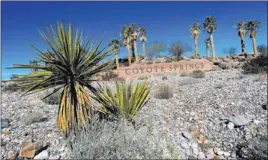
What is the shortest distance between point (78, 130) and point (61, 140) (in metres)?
0.97

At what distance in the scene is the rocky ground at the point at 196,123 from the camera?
7.22 metres

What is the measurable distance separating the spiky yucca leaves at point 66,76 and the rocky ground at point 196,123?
856 millimetres

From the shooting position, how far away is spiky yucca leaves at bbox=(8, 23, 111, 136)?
6703mm

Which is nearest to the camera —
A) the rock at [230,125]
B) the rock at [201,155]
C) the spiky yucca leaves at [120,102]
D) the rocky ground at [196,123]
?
the rock at [201,155]

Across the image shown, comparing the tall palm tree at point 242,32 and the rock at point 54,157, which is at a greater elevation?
the tall palm tree at point 242,32

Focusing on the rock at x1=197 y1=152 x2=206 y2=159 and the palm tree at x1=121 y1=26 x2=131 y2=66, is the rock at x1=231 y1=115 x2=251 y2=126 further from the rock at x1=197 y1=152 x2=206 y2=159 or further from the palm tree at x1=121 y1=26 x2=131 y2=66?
the palm tree at x1=121 y1=26 x2=131 y2=66

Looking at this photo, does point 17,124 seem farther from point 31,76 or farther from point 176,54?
point 176,54

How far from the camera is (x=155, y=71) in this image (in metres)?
29.7

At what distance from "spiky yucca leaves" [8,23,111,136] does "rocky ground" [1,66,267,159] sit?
2.81ft

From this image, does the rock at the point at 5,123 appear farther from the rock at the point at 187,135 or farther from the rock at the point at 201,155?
the rock at the point at 201,155

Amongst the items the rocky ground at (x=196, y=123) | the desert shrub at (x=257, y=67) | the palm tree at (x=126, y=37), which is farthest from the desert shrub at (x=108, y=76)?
the palm tree at (x=126, y=37)

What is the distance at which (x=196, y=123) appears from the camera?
8883 mm

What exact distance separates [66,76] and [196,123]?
14.3 feet

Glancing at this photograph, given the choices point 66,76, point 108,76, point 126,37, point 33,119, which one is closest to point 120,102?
point 66,76
